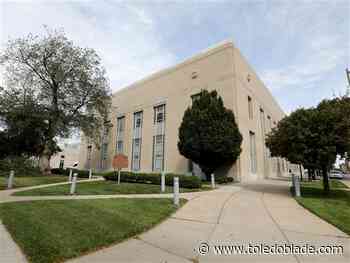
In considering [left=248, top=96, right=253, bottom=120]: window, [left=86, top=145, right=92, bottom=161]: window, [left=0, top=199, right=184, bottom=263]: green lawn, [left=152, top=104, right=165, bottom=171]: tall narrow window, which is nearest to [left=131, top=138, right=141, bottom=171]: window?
[left=152, top=104, right=165, bottom=171]: tall narrow window

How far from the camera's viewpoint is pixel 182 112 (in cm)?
2264

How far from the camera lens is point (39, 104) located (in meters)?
22.1

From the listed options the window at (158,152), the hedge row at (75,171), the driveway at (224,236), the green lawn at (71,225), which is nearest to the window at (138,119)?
the window at (158,152)

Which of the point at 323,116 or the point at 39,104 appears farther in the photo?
the point at 39,104

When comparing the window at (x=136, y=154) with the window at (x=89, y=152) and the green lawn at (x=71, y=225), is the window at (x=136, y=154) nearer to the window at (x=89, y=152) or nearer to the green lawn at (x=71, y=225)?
the window at (x=89, y=152)

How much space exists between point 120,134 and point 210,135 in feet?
58.7

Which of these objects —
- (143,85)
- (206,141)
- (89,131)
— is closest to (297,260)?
(206,141)

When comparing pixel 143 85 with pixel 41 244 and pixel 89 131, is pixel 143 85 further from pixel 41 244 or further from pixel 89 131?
pixel 41 244

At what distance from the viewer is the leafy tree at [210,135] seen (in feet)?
52.6

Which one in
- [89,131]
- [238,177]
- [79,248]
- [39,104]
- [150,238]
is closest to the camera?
[79,248]

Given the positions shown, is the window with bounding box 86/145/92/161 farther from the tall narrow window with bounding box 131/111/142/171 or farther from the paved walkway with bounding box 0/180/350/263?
the paved walkway with bounding box 0/180/350/263

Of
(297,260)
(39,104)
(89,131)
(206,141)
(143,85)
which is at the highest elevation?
(143,85)

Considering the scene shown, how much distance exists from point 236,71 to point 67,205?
706 inches

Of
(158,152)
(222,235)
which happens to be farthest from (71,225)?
(158,152)
